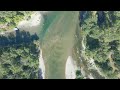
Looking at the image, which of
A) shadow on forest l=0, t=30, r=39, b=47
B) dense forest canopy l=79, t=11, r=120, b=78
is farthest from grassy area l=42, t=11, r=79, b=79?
dense forest canopy l=79, t=11, r=120, b=78

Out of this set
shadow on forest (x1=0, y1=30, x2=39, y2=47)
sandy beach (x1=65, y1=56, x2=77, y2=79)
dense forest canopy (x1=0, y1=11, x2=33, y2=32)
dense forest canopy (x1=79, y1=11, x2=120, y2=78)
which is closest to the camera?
dense forest canopy (x1=79, y1=11, x2=120, y2=78)

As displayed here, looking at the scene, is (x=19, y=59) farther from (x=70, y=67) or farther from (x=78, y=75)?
(x=78, y=75)

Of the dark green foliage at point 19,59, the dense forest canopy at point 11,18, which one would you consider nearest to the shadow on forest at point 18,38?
the dark green foliage at point 19,59

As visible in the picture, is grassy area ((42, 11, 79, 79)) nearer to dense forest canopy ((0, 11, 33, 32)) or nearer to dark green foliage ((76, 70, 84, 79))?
dark green foliage ((76, 70, 84, 79))

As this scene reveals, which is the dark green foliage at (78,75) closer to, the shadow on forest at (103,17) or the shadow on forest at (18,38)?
the shadow on forest at (103,17)

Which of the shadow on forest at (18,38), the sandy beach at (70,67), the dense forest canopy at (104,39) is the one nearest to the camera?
the dense forest canopy at (104,39)
